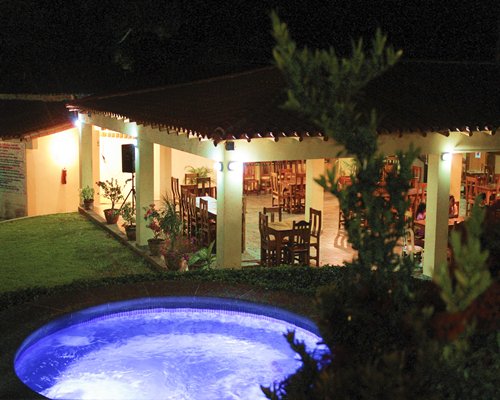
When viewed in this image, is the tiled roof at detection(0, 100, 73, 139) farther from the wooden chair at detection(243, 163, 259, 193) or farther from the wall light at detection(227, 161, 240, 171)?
the wall light at detection(227, 161, 240, 171)

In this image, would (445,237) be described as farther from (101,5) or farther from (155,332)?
(101,5)

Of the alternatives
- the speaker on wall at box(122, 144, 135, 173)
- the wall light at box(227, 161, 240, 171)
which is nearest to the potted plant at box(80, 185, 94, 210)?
the speaker on wall at box(122, 144, 135, 173)

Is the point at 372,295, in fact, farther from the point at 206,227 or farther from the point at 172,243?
the point at 206,227

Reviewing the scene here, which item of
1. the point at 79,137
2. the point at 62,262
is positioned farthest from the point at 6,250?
the point at 79,137

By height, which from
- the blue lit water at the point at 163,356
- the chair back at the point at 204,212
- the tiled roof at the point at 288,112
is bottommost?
the blue lit water at the point at 163,356

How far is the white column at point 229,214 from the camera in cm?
1022

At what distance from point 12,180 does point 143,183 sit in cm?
586

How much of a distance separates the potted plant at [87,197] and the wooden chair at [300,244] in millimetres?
7925

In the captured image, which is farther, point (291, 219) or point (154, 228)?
point (291, 219)

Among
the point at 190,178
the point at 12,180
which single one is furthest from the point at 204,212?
the point at 12,180

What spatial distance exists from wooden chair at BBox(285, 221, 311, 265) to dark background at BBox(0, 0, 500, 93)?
39.0 feet

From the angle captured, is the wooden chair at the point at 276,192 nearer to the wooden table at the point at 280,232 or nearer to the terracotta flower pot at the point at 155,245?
the terracotta flower pot at the point at 155,245

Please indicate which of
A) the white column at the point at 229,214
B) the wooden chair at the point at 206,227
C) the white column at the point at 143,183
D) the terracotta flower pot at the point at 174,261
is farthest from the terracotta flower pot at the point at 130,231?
the white column at the point at 229,214

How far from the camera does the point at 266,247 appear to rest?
11.5 meters
